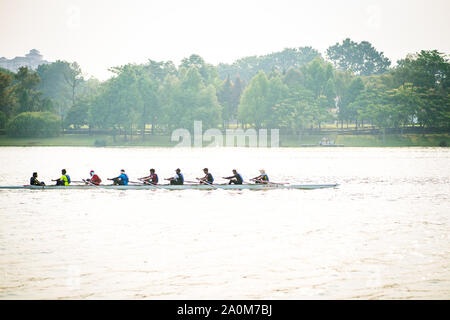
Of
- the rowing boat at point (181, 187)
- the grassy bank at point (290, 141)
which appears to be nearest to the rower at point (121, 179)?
the rowing boat at point (181, 187)

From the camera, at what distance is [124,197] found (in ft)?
107

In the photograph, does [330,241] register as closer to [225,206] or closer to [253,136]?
[225,206]

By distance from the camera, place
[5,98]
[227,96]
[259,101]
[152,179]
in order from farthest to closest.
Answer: [227,96]
[5,98]
[259,101]
[152,179]

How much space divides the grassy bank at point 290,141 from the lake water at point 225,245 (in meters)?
80.6

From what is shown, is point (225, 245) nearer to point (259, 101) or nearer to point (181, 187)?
point (181, 187)

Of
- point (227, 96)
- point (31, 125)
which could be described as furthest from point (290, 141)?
point (31, 125)

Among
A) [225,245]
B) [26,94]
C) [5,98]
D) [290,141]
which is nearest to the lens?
[225,245]

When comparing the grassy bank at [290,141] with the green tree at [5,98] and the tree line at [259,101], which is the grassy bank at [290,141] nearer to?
the tree line at [259,101]

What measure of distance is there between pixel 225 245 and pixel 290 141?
347 feet

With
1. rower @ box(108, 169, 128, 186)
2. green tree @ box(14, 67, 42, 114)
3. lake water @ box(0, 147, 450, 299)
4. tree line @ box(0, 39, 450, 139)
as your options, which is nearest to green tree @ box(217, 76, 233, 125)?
tree line @ box(0, 39, 450, 139)

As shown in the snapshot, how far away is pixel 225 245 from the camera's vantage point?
1817cm

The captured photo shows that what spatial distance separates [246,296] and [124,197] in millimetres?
21154

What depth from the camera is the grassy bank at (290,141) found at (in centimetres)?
10925
